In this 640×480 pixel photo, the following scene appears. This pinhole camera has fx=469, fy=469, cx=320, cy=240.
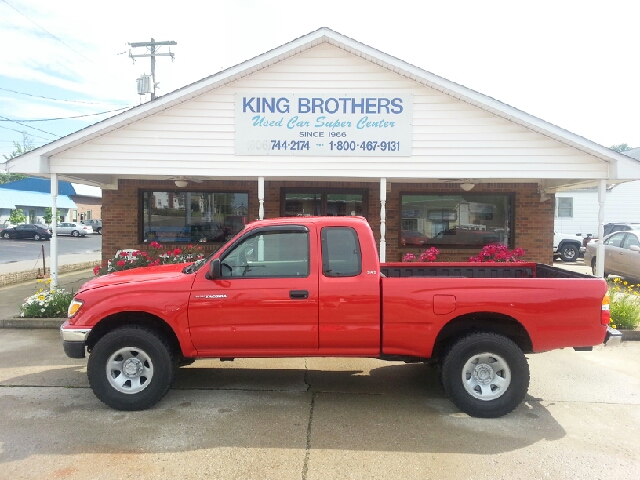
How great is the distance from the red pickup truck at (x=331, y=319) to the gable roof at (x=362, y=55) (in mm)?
4844

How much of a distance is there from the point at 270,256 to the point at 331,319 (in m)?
0.86

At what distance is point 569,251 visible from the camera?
19.0 metres

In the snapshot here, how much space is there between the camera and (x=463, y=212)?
11266 millimetres

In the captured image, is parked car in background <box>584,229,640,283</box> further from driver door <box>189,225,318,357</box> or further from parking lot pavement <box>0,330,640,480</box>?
driver door <box>189,225,318,357</box>

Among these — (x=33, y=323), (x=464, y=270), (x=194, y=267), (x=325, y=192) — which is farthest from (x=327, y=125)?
(x=33, y=323)

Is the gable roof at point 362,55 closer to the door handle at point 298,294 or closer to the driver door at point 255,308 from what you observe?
the driver door at point 255,308

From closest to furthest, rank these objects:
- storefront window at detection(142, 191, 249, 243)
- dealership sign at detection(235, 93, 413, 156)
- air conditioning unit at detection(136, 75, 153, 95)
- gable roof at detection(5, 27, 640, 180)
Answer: gable roof at detection(5, 27, 640, 180)
dealership sign at detection(235, 93, 413, 156)
storefront window at detection(142, 191, 249, 243)
air conditioning unit at detection(136, 75, 153, 95)

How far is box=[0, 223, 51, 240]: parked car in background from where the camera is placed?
3759 centimetres

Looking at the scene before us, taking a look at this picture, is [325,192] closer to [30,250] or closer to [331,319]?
[331,319]

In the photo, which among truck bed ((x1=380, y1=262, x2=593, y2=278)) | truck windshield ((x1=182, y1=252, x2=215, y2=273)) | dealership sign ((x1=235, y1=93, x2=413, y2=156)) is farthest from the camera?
dealership sign ((x1=235, y1=93, x2=413, y2=156))

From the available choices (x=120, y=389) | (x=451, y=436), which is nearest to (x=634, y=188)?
(x=451, y=436)

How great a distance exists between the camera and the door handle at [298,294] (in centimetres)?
437

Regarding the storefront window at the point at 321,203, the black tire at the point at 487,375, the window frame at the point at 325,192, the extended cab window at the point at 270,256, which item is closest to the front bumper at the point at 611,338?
the black tire at the point at 487,375

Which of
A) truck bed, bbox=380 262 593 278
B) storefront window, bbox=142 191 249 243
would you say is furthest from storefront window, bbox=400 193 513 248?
truck bed, bbox=380 262 593 278
